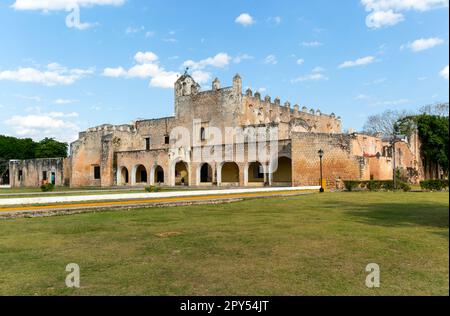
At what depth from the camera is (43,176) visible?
44500 millimetres

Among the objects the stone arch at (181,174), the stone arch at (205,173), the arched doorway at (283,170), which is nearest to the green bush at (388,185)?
the arched doorway at (283,170)

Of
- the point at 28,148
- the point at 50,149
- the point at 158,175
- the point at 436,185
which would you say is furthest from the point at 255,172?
the point at 28,148

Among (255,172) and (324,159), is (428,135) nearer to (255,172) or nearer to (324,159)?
(324,159)

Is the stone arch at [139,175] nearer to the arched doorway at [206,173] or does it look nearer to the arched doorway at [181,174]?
the arched doorway at [181,174]

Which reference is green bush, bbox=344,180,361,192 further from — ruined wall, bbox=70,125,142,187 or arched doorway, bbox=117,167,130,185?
ruined wall, bbox=70,125,142,187

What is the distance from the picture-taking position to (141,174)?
128 ft

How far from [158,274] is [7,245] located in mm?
3489

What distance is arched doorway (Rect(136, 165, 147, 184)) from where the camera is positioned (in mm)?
38319

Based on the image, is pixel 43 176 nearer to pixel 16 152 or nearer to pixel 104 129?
pixel 104 129

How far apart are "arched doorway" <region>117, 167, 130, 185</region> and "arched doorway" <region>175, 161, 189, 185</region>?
4772 mm

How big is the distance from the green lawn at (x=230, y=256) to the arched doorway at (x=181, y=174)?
2572 centimetres

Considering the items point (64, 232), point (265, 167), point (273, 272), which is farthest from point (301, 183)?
point (273, 272)

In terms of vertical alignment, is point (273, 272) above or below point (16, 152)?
below

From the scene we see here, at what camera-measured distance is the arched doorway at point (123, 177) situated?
125 feet
